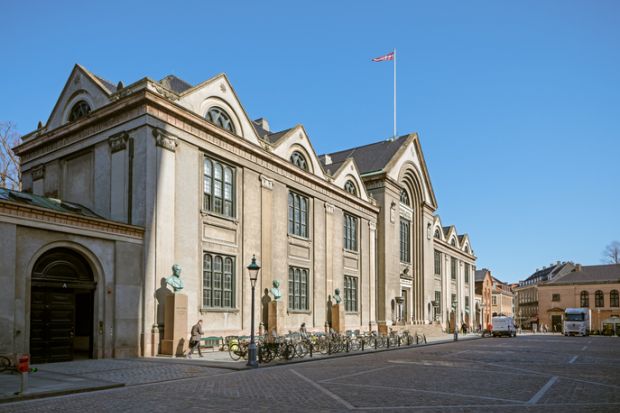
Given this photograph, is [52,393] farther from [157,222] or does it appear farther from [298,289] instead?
[298,289]

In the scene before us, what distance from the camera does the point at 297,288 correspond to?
33.2 metres

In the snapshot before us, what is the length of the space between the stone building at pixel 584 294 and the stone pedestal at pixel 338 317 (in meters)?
70.5

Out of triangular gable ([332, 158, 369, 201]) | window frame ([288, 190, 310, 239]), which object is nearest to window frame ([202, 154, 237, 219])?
window frame ([288, 190, 310, 239])

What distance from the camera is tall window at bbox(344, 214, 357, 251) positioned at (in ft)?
132

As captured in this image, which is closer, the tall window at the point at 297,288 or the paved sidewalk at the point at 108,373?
the paved sidewalk at the point at 108,373

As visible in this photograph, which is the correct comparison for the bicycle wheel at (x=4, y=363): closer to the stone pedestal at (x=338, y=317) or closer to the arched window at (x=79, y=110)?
the arched window at (x=79, y=110)

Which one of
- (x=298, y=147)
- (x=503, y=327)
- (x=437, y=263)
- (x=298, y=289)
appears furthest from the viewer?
(x=437, y=263)

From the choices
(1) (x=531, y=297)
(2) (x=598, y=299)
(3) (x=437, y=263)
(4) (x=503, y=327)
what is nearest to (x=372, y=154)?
(3) (x=437, y=263)

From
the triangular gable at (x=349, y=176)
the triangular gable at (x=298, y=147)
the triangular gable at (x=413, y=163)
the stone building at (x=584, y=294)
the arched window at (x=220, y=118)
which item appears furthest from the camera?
the stone building at (x=584, y=294)

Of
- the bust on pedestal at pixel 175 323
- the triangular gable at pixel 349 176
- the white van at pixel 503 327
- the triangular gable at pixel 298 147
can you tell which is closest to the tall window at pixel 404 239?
the triangular gable at pixel 349 176

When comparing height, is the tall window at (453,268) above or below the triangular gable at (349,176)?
below

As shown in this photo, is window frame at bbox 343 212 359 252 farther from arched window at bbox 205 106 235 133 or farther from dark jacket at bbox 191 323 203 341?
dark jacket at bbox 191 323 203 341

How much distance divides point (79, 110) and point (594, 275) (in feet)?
301

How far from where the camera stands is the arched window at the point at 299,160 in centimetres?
3445
